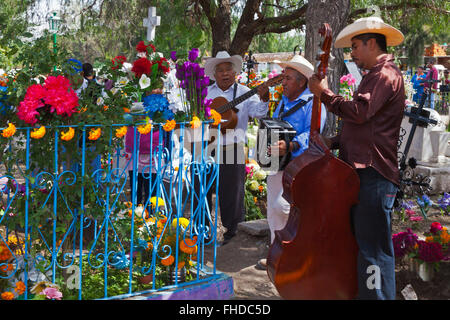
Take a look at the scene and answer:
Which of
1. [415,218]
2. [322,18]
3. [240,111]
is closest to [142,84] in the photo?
[240,111]

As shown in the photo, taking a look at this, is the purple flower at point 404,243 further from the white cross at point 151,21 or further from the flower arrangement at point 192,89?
the white cross at point 151,21

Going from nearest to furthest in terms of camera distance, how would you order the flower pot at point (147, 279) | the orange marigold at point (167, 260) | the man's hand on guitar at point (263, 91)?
the orange marigold at point (167, 260), the flower pot at point (147, 279), the man's hand on guitar at point (263, 91)

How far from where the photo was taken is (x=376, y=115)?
3.11 m

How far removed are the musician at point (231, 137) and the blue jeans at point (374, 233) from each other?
1.91 meters

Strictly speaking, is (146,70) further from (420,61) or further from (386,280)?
(420,61)

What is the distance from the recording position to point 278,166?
4.04 m

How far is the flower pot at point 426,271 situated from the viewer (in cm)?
376

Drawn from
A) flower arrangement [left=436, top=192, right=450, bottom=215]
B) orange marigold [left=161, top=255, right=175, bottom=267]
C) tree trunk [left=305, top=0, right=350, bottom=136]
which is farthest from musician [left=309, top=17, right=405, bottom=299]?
flower arrangement [left=436, top=192, right=450, bottom=215]

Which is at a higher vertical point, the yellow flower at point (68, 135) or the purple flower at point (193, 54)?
the purple flower at point (193, 54)

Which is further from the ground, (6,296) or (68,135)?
(68,135)

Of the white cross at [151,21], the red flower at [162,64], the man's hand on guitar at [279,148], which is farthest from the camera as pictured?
the white cross at [151,21]

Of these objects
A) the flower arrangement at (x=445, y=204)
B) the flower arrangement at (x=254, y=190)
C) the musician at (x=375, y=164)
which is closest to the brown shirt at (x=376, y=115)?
the musician at (x=375, y=164)

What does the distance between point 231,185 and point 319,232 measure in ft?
7.06

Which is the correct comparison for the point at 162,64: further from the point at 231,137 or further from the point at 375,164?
the point at 231,137
